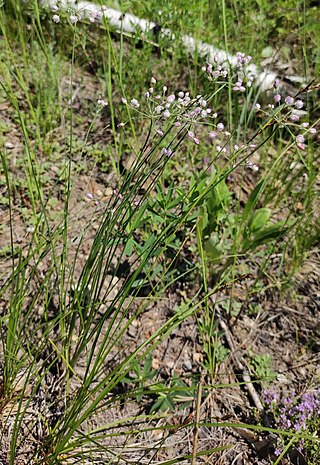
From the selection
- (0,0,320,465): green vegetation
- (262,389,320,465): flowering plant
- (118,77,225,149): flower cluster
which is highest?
(118,77,225,149): flower cluster

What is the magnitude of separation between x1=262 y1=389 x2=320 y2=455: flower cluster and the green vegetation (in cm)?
2

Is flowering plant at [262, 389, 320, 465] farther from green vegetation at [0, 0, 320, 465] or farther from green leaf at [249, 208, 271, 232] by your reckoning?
green leaf at [249, 208, 271, 232]

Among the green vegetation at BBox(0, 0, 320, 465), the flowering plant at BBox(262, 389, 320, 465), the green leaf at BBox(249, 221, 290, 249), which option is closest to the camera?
the green vegetation at BBox(0, 0, 320, 465)

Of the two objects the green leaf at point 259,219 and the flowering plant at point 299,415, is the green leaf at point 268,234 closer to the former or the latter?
the green leaf at point 259,219

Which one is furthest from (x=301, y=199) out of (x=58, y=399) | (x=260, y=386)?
(x=58, y=399)

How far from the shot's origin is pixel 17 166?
1930 mm

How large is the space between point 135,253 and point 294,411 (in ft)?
2.69

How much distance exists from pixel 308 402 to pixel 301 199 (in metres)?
1.09

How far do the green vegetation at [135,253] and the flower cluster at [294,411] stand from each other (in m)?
0.02

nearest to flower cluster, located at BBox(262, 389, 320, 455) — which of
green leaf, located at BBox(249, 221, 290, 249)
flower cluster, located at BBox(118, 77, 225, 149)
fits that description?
green leaf, located at BBox(249, 221, 290, 249)

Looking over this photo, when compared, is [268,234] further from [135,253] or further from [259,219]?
[135,253]

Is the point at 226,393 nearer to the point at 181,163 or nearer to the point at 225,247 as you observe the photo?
the point at 225,247

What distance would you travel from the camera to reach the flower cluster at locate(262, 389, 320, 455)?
1357 millimetres

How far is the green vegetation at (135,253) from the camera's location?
3.53ft
